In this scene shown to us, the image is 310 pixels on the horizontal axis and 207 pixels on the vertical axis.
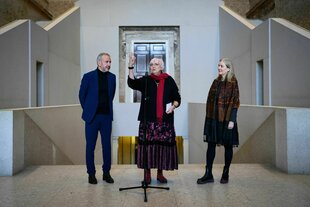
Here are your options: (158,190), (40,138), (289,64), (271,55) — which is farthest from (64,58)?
(158,190)

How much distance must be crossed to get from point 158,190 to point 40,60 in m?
6.65

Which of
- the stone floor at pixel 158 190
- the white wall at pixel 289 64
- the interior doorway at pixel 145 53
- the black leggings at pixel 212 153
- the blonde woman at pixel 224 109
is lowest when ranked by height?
the stone floor at pixel 158 190

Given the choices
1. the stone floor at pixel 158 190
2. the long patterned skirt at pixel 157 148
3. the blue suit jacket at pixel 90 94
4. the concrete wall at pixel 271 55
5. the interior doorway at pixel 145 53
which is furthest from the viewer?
the interior doorway at pixel 145 53

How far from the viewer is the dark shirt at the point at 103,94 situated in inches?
188

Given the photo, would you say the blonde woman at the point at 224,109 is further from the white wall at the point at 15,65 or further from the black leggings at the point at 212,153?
the white wall at the point at 15,65

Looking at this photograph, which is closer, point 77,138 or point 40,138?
point 40,138

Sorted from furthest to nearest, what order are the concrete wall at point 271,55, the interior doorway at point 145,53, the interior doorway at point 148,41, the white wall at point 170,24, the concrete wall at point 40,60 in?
the interior doorway at point 145,53 → the interior doorway at point 148,41 → the white wall at point 170,24 → the concrete wall at point 40,60 → the concrete wall at point 271,55

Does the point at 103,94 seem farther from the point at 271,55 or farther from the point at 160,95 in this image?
the point at 271,55

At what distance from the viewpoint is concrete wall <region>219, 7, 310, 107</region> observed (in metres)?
7.72

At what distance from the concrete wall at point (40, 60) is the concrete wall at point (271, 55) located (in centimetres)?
531

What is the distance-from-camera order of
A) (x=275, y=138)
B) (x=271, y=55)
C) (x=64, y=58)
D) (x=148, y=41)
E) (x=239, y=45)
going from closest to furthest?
(x=275, y=138) < (x=271, y=55) < (x=239, y=45) < (x=64, y=58) < (x=148, y=41)

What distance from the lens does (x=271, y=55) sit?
9.31 m

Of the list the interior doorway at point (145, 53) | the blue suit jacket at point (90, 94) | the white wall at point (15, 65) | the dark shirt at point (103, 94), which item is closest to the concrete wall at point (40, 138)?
the white wall at point (15, 65)

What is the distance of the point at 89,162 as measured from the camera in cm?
477
